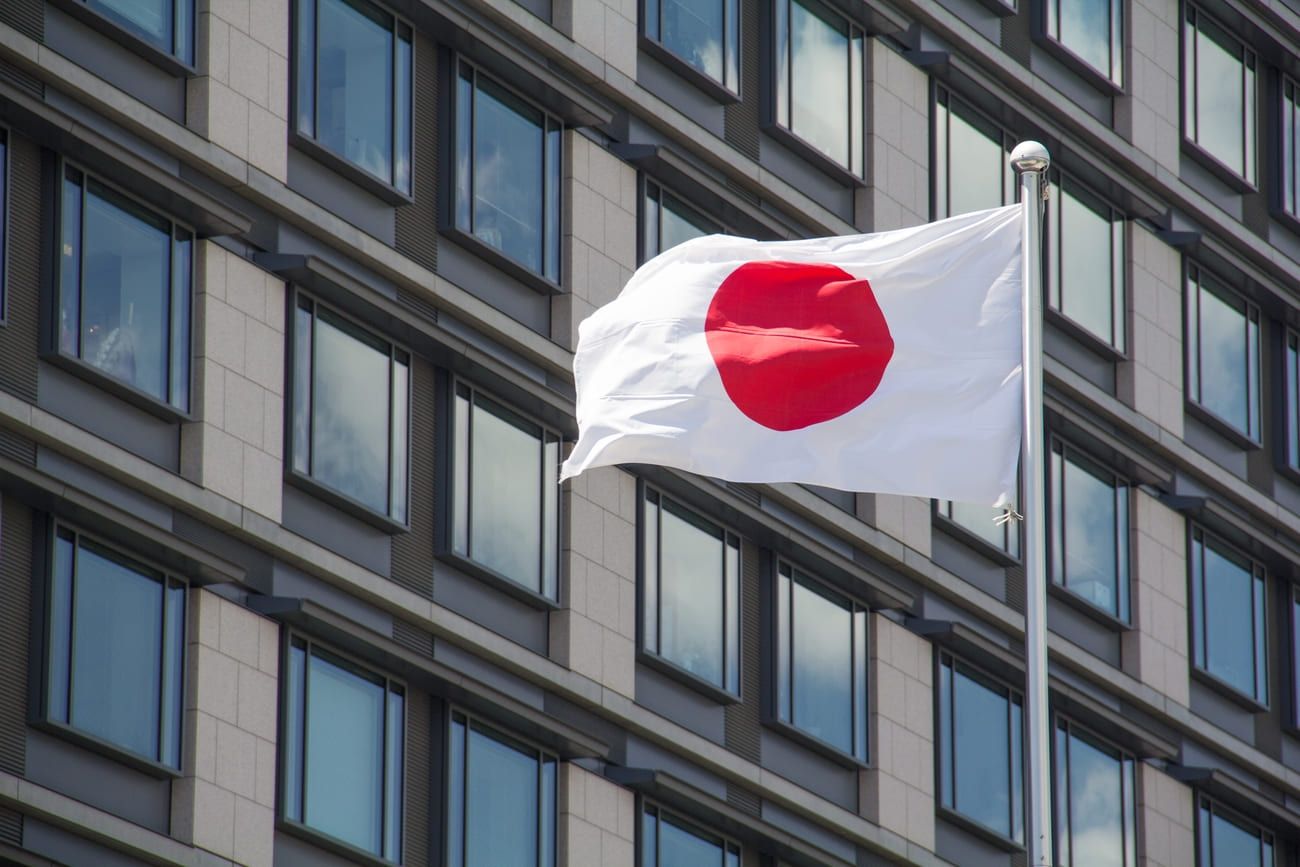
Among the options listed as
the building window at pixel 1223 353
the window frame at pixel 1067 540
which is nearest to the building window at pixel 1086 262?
the window frame at pixel 1067 540

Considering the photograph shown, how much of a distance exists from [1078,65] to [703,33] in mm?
8407

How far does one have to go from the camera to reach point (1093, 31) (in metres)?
47.4

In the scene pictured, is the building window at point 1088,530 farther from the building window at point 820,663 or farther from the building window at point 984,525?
the building window at point 820,663

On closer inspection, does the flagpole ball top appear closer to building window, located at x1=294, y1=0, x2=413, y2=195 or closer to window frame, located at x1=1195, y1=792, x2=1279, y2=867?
building window, located at x1=294, y1=0, x2=413, y2=195

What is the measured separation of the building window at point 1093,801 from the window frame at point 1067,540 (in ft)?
5.99

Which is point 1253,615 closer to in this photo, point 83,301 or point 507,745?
point 507,745

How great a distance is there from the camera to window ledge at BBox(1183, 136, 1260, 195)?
48844 mm

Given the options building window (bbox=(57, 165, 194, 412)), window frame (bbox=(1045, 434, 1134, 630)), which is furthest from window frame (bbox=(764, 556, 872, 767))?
building window (bbox=(57, 165, 194, 412))

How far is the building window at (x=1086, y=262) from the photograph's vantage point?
4556 centimetres

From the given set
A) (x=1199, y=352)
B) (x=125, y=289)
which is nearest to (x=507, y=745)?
(x=125, y=289)

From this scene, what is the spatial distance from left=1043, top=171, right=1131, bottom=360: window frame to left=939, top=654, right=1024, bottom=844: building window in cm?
554

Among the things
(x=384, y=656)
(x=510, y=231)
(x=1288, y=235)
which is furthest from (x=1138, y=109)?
(x=384, y=656)

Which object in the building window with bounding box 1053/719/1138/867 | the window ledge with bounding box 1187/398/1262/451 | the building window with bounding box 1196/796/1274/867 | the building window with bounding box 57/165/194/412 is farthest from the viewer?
the window ledge with bounding box 1187/398/1262/451

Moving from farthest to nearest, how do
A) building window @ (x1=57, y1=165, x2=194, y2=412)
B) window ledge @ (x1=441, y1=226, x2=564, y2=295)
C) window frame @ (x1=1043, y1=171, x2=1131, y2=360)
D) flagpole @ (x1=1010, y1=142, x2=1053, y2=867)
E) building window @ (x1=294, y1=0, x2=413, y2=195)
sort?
window frame @ (x1=1043, y1=171, x2=1131, y2=360)
window ledge @ (x1=441, y1=226, x2=564, y2=295)
building window @ (x1=294, y1=0, x2=413, y2=195)
building window @ (x1=57, y1=165, x2=194, y2=412)
flagpole @ (x1=1010, y1=142, x2=1053, y2=867)
